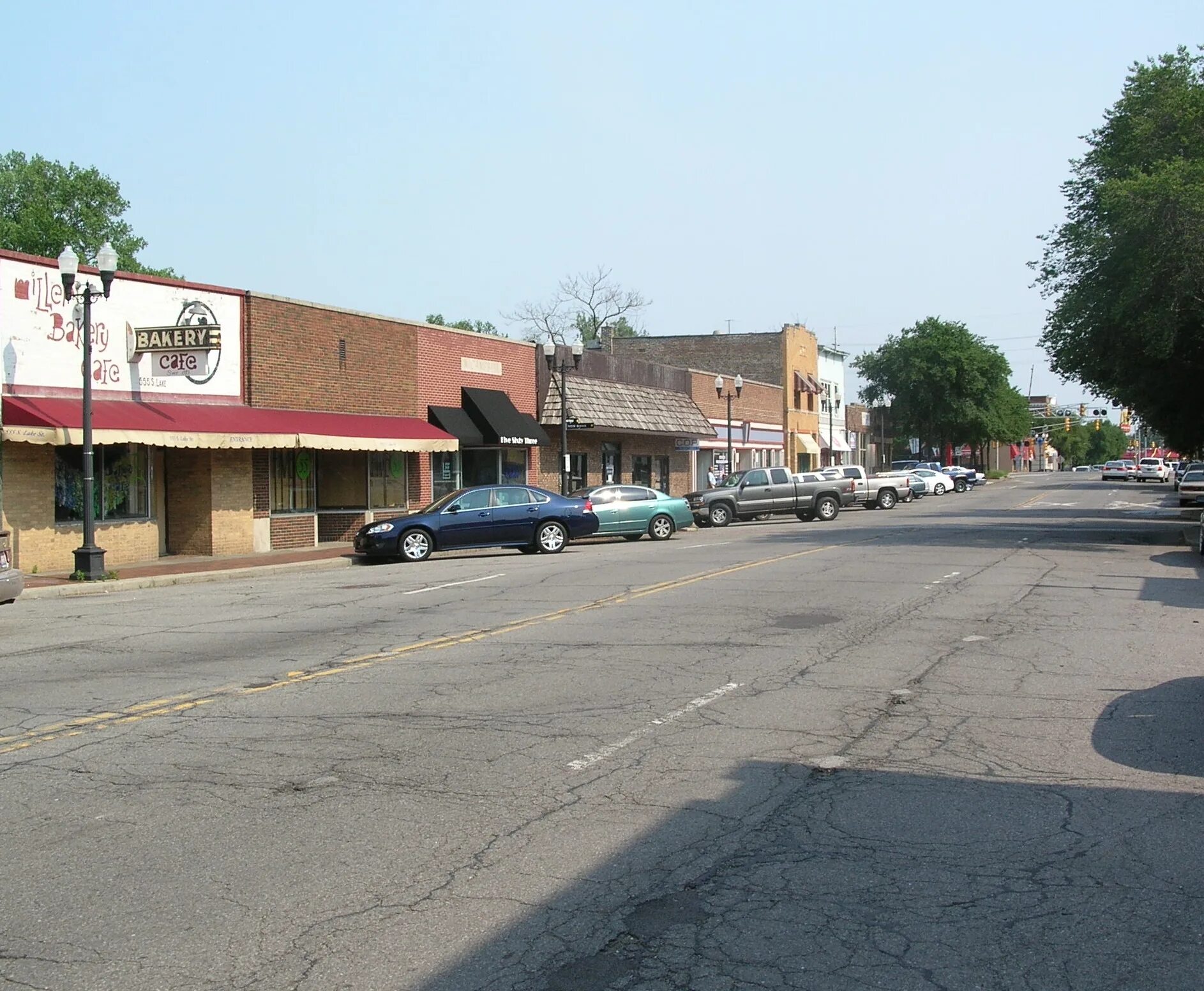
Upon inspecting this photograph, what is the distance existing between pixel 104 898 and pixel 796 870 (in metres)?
3.10

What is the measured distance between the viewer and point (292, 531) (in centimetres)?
2738

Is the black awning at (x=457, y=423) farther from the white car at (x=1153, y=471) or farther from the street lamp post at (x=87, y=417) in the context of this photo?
the white car at (x=1153, y=471)

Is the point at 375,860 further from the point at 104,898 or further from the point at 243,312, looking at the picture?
the point at 243,312

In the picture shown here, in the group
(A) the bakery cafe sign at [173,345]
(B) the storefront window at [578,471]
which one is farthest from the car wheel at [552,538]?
(B) the storefront window at [578,471]

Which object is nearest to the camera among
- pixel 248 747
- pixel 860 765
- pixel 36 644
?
pixel 860 765

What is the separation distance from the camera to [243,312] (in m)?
26.2

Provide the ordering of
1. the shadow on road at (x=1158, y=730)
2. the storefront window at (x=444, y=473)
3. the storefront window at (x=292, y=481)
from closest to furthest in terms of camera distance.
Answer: the shadow on road at (x=1158, y=730) < the storefront window at (x=292, y=481) < the storefront window at (x=444, y=473)

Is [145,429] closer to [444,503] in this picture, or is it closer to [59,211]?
[444,503]

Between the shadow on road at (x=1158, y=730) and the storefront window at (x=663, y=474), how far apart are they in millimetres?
36810

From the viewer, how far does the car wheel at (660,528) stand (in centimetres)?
3009

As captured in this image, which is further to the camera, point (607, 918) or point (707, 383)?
point (707, 383)

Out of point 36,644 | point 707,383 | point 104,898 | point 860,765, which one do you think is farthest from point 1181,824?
point 707,383

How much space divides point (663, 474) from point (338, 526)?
20144mm

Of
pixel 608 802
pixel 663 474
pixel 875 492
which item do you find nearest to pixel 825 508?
pixel 663 474
